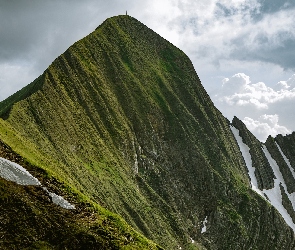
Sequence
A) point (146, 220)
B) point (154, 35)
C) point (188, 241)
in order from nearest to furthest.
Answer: point (146, 220)
point (188, 241)
point (154, 35)

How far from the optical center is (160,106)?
119 metres

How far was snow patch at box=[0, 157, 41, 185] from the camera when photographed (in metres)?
39.3

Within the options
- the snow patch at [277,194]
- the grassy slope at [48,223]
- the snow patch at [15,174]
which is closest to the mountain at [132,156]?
the grassy slope at [48,223]

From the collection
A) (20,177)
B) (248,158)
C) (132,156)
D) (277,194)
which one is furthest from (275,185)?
(20,177)

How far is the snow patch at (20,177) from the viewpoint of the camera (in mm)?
39406

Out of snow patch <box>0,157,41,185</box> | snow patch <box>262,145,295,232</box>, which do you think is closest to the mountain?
snow patch <box>262,145,295,232</box>

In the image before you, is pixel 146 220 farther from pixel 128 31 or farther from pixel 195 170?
pixel 128 31

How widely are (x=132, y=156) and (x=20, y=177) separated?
5755 cm

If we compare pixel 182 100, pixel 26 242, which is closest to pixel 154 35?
pixel 182 100

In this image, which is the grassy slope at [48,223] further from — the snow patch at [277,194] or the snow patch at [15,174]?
the snow patch at [277,194]

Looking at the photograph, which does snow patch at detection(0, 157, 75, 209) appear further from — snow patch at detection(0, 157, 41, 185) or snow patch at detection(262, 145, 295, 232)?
snow patch at detection(262, 145, 295, 232)

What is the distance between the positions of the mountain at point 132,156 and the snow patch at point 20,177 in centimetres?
82

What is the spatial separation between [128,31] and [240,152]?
6674 centimetres

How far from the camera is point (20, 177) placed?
40156 mm
